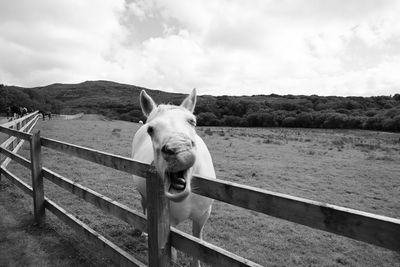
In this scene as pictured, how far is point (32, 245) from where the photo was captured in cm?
443

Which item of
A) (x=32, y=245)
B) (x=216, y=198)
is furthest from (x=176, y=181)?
(x=32, y=245)

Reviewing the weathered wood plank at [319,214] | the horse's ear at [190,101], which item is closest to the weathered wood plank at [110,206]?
the weathered wood plank at [319,214]

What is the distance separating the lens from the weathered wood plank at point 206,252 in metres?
2.06

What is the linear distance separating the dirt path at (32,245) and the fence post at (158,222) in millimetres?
1726

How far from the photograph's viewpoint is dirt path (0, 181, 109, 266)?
3.99m

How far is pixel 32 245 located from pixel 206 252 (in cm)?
354

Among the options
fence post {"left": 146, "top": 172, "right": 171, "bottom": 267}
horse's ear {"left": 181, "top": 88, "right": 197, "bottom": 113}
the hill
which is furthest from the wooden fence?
the hill

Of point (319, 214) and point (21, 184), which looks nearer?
point (319, 214)

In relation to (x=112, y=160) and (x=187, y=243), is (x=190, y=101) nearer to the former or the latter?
(x=112, y=160)

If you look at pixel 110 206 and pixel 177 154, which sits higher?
pixel 177 154

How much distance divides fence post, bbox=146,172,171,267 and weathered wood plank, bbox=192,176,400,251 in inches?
20.8

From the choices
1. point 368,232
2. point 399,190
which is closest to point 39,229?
point 368,232

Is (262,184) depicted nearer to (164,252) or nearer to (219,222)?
(219,222)

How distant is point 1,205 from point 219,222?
186 inches
